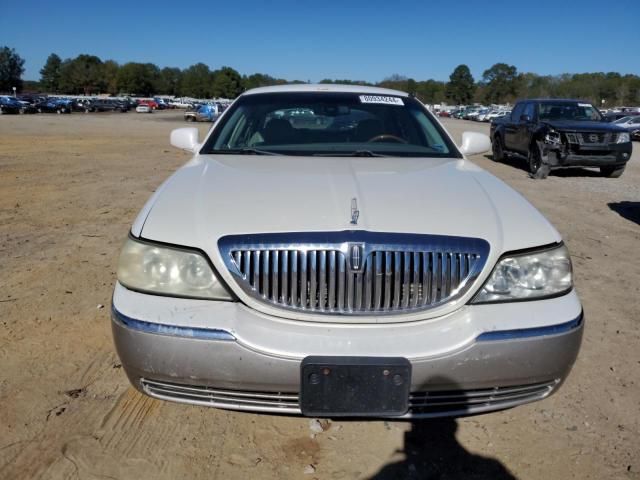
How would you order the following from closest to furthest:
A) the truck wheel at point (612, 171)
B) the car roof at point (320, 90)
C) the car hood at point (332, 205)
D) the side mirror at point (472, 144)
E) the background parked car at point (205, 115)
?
the car hood at point (332, 205)
the side mirror at point (472, 144)
the car roof at point (320, 90)
the truck wheel at point (612, 171)
the background parked car at point (205, 115)

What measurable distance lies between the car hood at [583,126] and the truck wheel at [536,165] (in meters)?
0.61

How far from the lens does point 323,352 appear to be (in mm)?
1963

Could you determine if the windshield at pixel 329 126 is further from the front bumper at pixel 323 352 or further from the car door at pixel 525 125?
the car door at pixel 525 125

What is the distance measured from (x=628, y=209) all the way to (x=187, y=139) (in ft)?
23.2

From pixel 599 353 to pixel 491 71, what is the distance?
15309 cm

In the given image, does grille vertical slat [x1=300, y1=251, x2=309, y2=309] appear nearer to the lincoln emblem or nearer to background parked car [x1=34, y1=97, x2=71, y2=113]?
the lincoln emblem

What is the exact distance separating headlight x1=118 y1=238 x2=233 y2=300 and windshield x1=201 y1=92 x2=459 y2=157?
1.40 meters

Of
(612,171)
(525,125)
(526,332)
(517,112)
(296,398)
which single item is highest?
(517,112)

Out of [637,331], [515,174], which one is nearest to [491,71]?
[515,174]

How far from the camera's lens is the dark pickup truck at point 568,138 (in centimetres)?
1102

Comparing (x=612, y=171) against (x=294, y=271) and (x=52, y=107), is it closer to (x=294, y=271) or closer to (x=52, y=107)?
(x=294, y=271)

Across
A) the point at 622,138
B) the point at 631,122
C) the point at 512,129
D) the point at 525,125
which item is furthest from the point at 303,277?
the point at 631,122

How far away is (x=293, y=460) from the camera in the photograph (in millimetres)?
2350

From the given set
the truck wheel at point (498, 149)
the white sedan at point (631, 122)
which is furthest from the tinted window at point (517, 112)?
the white sedan at point (631, 122)
